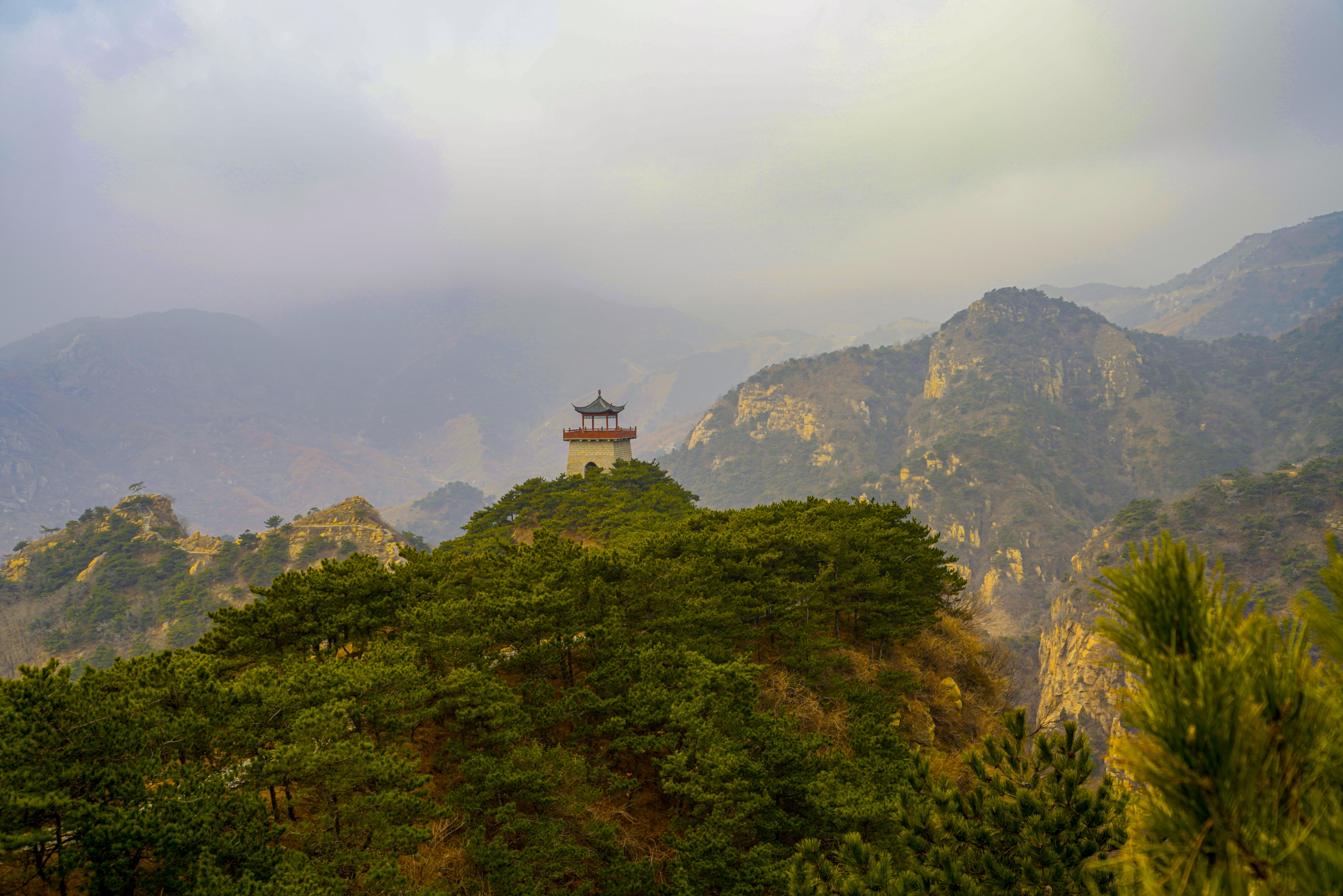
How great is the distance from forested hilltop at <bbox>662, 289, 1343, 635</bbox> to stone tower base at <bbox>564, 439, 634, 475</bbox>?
73022 mm

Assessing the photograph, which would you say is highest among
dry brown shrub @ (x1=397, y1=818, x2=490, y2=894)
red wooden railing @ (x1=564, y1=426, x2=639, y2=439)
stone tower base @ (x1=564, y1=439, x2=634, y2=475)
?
red wooden railing @ (x1=564, y1=426, x2=639, y2=439)

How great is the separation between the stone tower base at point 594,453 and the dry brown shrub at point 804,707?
28.5 m

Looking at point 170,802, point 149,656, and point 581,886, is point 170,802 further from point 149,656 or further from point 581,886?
point 581,886

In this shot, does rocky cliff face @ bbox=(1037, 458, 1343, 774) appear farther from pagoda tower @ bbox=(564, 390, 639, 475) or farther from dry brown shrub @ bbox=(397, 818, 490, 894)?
dry brown shrub @ bbox=(397, 818, 490, 894)

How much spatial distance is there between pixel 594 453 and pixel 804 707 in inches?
1221

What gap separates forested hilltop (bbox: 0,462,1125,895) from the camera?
22.4 ft

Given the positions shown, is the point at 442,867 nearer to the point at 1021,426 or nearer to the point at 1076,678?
the point at 1076,678

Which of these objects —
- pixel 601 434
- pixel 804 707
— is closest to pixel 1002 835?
pixel 804 707

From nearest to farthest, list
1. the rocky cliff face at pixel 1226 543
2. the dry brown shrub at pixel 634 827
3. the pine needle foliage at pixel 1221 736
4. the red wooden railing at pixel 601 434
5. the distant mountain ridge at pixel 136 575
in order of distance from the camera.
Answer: the pine needle foliage at pixel 1221 736 → the dry brown shrub at pixel 634 827 → the red wooden railing at pixel 601 434 → the distant mountain ridge at pixel 136 575 → the rocky cliff face at pixel 1226 543

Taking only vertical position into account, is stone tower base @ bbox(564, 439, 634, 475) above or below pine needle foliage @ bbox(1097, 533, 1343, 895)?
above

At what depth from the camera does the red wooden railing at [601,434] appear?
4484cm

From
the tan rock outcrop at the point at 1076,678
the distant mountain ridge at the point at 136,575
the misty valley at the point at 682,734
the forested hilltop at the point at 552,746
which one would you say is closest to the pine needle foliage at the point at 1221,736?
the misty valley at the point at 682,734

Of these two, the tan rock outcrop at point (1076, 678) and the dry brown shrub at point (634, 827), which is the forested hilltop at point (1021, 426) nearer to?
the tan rock outcrop at point (1076, 678)

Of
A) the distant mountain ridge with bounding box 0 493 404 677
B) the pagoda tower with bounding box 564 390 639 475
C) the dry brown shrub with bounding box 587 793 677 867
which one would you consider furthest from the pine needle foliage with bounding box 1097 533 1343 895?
the distant mountain ridge with bounding box 0 493 404 677
